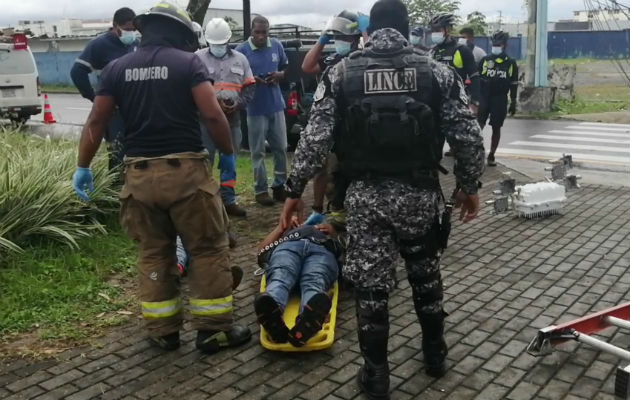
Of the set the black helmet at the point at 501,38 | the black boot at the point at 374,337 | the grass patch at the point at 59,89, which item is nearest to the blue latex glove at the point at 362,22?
the black boot at the point at 374,337

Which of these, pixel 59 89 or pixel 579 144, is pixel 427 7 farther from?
pixel 579 144

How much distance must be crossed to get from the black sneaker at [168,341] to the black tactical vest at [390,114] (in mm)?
1575

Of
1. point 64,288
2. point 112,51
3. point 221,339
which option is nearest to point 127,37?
point 112,51

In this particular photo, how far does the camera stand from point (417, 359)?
366 centimetres

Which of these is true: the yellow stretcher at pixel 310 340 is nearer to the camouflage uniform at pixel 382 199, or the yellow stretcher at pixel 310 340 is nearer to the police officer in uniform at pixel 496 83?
the camouflage uniform at pixel 382 199

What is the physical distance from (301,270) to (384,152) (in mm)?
1343

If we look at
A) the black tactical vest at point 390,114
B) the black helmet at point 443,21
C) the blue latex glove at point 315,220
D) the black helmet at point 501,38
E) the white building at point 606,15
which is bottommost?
the blue latex glove at point 315,220

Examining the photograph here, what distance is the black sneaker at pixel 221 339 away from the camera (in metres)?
3.76

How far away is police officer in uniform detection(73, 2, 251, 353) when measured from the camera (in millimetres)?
3623

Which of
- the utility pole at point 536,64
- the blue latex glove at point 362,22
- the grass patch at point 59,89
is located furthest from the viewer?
the grass patch at point 59,89

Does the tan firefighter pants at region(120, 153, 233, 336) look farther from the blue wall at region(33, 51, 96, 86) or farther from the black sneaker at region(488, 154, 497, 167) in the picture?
the blue wall at region(33, 51, 96, 86)

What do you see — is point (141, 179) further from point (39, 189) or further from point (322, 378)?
point (39, 189)

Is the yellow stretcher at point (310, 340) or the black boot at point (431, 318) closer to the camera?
the black boot at point (431, 318)

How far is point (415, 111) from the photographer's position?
3.04 metres
